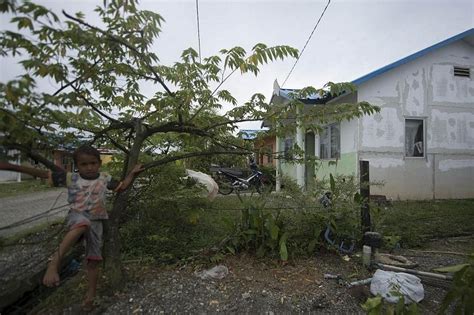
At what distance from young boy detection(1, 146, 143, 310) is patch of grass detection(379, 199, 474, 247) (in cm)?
326

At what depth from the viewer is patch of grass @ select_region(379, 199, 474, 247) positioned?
168 inches

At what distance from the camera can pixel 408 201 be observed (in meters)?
7.46

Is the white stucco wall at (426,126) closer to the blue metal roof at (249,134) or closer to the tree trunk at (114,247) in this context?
the blue metal roof at (249,134)

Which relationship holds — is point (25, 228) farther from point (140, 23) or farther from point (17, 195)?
point (17, 195)

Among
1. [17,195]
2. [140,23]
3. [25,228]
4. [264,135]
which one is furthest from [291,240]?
[17,195]

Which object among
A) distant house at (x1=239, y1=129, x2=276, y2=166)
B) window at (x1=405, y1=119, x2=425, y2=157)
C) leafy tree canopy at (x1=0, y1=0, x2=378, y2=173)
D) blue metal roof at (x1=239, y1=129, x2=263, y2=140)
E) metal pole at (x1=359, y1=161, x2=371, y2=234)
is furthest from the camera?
window at (x1=405, y1=119, x2=425, y2=157)

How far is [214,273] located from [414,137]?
7366mm

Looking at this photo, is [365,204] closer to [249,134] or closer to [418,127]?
[249,134]

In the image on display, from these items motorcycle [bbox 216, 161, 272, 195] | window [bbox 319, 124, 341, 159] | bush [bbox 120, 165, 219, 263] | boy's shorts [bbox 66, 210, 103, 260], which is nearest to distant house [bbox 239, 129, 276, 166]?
bush [bbox 120, 165, 219, 263]

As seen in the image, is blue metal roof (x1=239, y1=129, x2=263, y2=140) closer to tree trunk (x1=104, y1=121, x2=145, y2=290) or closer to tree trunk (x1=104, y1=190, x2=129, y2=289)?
tree trunk (x1=104, y1=121, x2=145, y2=290)

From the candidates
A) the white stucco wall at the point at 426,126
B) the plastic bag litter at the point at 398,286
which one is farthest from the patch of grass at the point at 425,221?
the plastic bag litter at the point at 398,286

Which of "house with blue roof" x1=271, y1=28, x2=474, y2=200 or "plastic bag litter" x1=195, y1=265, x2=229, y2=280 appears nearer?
"plastic bag litter" x1=195, y1=265, x2=229, y2=280

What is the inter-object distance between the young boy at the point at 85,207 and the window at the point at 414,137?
Answer: 312 inches

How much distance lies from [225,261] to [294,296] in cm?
89
